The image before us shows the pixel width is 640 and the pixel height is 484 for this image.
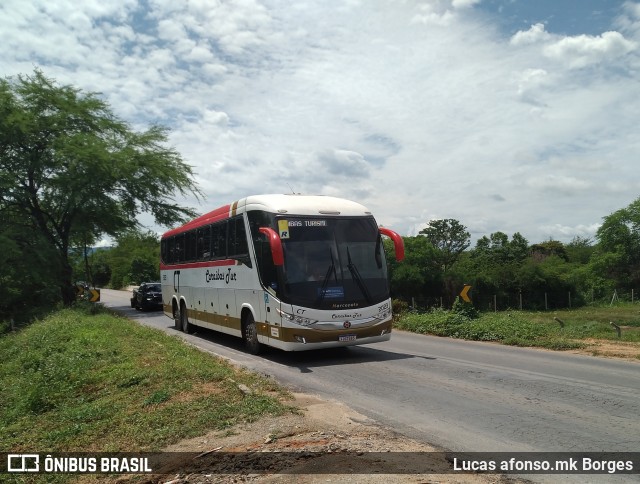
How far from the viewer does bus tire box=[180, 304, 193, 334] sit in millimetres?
18953

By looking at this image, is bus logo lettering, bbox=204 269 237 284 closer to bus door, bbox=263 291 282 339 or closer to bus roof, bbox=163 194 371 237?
bus roof, bbox=163 194 371 237

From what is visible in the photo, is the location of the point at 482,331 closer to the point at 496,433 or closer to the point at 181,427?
the point at 496,433

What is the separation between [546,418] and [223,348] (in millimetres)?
9672

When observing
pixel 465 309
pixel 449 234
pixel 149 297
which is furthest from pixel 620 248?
pixel 149 297

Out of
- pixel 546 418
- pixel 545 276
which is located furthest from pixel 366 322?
pixel 545 276

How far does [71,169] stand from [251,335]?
63.0ft

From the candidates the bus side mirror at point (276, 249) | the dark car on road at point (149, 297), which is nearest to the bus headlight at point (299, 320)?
the bus side mirror at point (276, 249)

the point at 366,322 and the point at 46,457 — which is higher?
the point at 366,322

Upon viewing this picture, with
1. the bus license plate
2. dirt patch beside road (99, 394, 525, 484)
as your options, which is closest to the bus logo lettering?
the bus license plate

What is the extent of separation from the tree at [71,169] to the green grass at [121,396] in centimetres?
1520

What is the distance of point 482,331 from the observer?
1644 centimetres

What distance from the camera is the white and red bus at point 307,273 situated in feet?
36.4

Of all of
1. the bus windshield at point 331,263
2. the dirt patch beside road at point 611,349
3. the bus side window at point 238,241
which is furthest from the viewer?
the bus side window at point 238,241

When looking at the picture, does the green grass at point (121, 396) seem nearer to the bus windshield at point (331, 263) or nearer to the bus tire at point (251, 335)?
the bus tire at point (251, 335)
